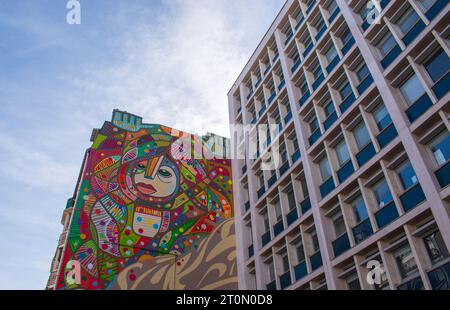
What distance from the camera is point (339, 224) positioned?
66.4 ft

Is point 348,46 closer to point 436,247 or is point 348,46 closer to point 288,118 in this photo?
point 288,118

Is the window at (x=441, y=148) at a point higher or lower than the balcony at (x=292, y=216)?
lower

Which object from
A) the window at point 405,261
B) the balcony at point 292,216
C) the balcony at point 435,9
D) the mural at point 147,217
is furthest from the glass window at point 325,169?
the mural at point 147,217

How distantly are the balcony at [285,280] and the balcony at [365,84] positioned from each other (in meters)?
10.1

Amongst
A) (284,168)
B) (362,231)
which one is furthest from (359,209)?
(284,168)

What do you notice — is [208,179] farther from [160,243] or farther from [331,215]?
[331,215]

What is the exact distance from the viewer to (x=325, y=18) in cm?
2616

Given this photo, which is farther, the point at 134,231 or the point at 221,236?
the point at 221,236

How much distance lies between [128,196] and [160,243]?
186 inches

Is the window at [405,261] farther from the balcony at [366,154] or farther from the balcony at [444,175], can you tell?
the balcony at [366,154]

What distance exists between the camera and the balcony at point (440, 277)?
45.8ft

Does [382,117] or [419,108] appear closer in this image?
[419,108]

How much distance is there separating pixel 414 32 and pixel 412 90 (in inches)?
106
